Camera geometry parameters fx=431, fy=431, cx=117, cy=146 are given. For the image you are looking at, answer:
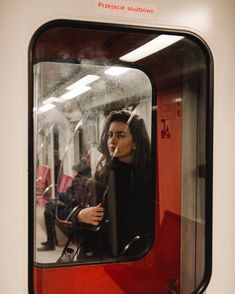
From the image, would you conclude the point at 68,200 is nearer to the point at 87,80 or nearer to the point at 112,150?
the point at 112,150

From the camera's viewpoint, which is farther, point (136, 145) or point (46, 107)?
point (136, 145)

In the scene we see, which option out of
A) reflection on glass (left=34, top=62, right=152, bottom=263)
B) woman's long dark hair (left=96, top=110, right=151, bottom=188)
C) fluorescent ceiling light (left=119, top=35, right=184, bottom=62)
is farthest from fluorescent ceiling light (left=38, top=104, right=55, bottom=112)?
fluorescent ceiling light (left=119, top=35, right=184, bottom=62)

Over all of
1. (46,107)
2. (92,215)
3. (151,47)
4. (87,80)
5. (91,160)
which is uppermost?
(151,47)

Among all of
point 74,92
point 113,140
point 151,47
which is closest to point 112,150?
point 113,140

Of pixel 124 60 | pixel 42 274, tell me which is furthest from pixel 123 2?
pixel 42 274

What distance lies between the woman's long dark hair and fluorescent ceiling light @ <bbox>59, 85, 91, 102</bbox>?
0.56ft

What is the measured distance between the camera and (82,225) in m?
1.98

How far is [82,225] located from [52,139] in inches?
17.4

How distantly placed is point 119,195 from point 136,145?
0.25 metres

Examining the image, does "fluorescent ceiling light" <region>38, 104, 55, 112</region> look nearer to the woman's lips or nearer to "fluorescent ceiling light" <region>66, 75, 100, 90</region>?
"fluorescent ceiling light" <region>66, 75, 100, 90</region>

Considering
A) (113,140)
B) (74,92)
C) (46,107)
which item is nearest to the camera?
(46,107)

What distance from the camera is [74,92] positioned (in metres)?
1.90

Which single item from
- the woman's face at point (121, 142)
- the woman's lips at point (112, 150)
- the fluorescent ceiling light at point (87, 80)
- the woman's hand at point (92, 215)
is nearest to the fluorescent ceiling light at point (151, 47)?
the fluorescent ceiling light at point (87, 80)

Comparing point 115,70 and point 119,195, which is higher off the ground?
point 115,70
